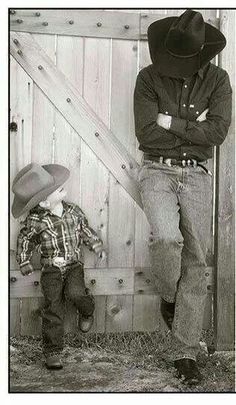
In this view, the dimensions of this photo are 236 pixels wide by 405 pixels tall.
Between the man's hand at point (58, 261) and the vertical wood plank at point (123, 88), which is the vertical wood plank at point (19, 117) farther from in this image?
the vertical wood plank at point (123, 88)

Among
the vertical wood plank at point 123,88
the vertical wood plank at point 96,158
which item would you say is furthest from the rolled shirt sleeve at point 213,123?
the vertical wood plank at point 96,158

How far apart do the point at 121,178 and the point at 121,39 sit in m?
0.93

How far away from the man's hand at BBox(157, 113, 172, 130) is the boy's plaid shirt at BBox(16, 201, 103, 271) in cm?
84

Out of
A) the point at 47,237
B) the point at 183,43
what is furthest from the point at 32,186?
the point at 183,43

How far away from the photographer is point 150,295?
477cm

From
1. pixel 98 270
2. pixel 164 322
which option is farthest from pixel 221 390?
pixel 98 270

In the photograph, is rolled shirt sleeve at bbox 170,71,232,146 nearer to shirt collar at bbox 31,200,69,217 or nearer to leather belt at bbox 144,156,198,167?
leather belt at bbox 144,156,198,167

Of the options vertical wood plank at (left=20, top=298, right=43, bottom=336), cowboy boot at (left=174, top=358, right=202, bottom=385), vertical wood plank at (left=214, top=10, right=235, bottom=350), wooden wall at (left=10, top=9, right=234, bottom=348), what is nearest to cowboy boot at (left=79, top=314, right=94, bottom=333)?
wooden wall at (left=10, top=9, right=234, bottom=348)

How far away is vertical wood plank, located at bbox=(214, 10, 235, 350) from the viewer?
4.59 m

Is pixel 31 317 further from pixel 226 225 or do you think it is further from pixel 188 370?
pixel 226 225

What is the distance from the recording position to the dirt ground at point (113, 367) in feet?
13.7

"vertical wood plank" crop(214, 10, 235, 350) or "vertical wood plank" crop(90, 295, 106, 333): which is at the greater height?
"vertical wood plank" crop(214, 10, 235, 350)

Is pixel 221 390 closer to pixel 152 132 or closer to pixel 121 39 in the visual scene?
pixel 152 132

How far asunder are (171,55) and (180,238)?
3.69 feet
